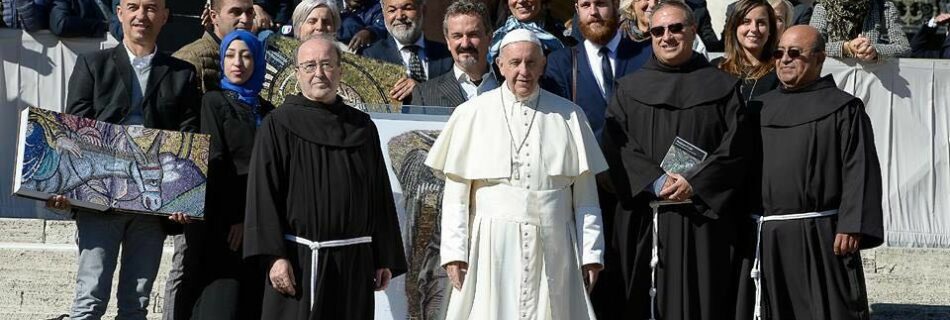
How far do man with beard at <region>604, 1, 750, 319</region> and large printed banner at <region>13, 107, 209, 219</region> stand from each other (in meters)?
2.03

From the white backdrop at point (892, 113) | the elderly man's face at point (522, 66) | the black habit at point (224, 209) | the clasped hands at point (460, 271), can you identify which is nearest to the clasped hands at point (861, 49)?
the white backdrop at point (892, 113)

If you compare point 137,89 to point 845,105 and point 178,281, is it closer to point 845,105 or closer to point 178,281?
point 178,281

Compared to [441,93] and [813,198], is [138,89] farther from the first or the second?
[813,198]

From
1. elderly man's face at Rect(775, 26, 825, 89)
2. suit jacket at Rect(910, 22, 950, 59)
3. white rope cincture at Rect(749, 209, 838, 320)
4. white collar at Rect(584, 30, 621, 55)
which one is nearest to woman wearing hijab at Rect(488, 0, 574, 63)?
white collar at Rect(584, 30, 621, 55)

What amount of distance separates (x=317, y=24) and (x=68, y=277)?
2.34 meters

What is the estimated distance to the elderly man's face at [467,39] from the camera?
30.9 feet

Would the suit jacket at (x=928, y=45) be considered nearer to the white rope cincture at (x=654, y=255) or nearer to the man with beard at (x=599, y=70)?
the man with beard at (x=599, y=70)

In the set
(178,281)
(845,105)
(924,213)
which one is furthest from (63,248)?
(924,213)

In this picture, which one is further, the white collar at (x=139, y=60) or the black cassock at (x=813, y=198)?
the black cassock at (x=813, y=198)

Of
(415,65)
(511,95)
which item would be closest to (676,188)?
(511,95)

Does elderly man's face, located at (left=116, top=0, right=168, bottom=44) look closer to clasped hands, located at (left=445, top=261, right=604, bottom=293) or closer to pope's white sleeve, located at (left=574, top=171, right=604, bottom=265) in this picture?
clasped hands, located at (left=445, top=261, right=604, bottom=293)

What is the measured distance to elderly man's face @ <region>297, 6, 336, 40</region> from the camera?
986 cm

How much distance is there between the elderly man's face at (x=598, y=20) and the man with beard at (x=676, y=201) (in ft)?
1.67

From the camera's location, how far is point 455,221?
8.61 metres
